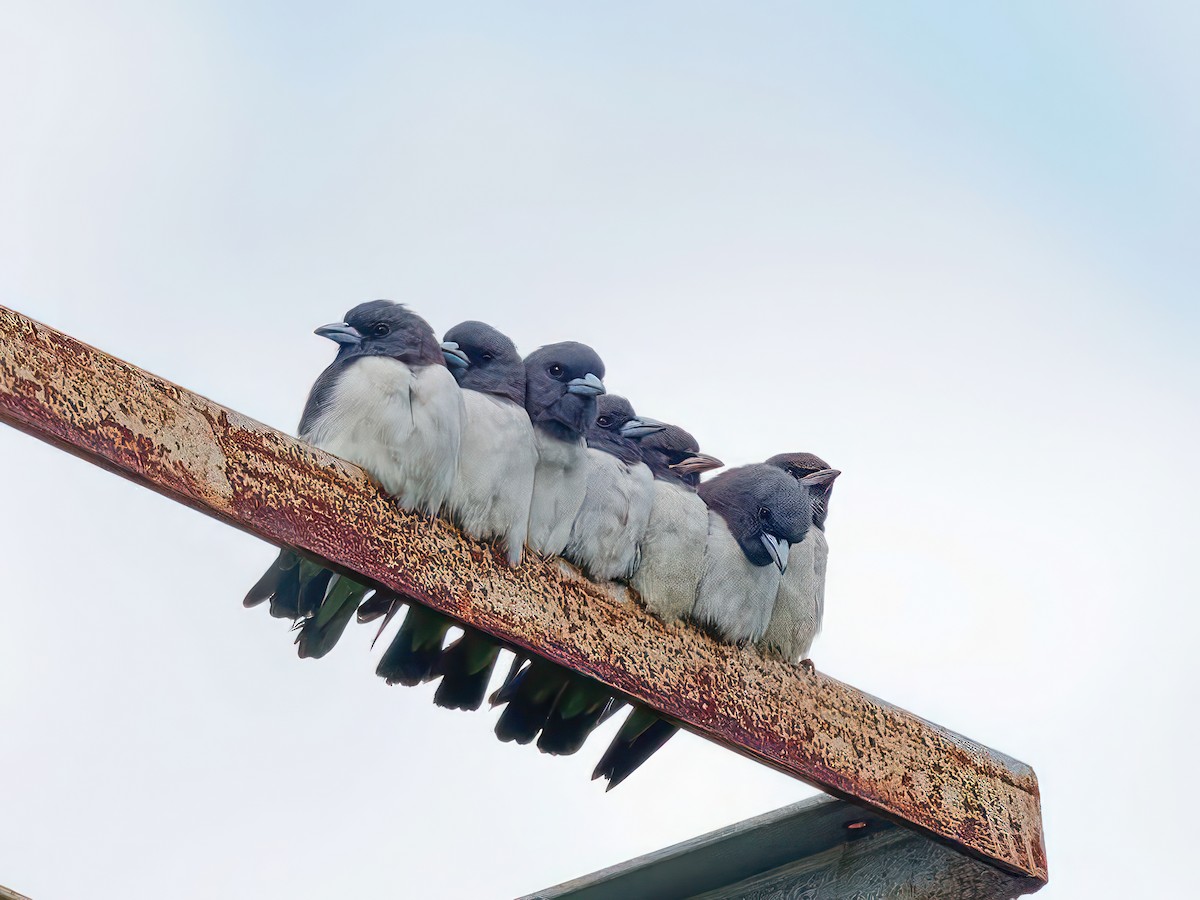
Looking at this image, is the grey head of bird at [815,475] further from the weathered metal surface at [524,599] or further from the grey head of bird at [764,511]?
the weathered metal surface at [524,599]

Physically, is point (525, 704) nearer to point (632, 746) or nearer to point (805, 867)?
point (632, 746)

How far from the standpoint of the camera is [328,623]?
15.8 ft

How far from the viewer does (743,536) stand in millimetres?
5684

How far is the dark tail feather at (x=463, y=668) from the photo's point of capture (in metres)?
4.93

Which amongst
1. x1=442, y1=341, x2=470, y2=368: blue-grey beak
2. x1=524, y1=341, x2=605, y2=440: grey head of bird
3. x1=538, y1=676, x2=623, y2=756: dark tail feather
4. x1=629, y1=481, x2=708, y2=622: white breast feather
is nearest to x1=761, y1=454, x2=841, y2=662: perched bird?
x1=629, y1=481, x2=708, y2=622: white breast feather

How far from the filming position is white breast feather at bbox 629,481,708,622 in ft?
16.3

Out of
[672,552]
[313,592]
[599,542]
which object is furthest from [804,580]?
[313,592]

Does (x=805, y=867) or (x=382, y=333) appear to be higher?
(x=382, y=333)

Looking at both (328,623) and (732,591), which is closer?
(328,623)

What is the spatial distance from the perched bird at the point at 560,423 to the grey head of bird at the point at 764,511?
67cm

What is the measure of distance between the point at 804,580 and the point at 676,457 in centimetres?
73

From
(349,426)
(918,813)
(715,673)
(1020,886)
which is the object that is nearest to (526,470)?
(349,426)

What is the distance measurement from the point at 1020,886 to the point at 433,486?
2.14 m

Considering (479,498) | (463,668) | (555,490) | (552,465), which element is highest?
(552,465)
